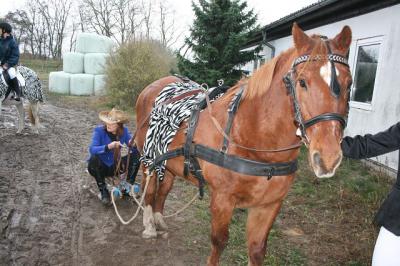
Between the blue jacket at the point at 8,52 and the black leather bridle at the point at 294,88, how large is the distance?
→ 6945 millimetres

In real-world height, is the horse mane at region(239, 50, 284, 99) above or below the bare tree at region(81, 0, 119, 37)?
below

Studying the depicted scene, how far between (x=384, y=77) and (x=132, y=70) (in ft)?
26.5

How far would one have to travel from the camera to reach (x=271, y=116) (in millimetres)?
2066

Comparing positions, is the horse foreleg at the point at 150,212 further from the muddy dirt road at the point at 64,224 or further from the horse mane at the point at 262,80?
the horse mane at the point at 262,80

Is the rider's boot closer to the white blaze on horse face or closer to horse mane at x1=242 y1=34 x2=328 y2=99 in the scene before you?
horse mane at x1=242 y1=34 x2=328 y2=99

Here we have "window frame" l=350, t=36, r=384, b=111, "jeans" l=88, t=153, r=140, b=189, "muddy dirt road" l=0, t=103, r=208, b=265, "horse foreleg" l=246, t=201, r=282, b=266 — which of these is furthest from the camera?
"window frame" l=350, t=36, r=384, b=111

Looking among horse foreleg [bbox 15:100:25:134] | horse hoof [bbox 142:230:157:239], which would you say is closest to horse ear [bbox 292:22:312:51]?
horse hoof [bbox 142:230:157:239]

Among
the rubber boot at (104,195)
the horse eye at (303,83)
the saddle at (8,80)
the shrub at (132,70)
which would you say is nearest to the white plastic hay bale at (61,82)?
the shrub at (132,70)

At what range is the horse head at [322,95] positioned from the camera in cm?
156

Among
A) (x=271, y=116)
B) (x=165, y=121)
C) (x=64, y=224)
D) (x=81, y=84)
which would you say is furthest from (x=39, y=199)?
(x=81, y=84)

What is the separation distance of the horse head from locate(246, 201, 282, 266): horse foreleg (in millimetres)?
896

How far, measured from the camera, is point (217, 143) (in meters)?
2.38

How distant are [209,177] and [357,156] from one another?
3.28ft

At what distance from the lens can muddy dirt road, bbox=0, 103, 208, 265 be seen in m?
3.03
